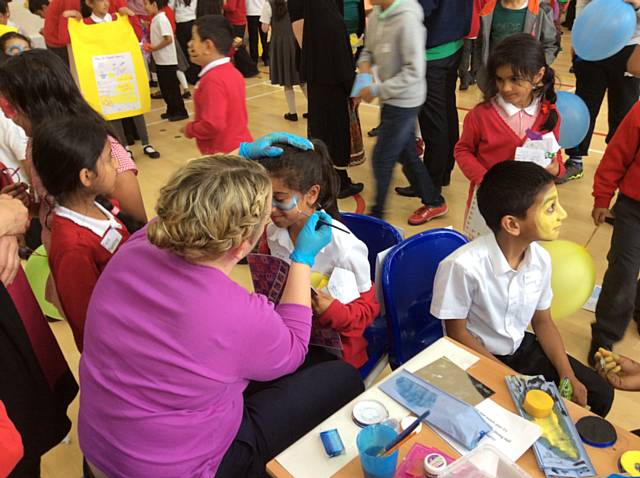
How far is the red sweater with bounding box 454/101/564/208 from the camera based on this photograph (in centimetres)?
238

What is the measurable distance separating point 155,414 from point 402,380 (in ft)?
1.90

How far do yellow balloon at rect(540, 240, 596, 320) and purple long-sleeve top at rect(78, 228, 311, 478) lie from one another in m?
1.23

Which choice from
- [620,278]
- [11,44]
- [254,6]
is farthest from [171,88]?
[620,278]

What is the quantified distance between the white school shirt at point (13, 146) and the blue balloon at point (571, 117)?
9.77 feet

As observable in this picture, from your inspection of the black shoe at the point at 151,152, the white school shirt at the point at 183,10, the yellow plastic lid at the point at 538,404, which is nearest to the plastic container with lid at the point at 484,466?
the yellow plastic lid at the point at 538,404

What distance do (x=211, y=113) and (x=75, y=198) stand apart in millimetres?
1301

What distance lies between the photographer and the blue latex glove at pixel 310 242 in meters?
1.49

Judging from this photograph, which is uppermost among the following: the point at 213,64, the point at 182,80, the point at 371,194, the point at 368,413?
the point at 213,64

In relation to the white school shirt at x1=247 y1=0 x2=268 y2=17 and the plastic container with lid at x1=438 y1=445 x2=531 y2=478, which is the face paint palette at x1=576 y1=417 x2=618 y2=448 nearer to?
the plastic container with lid at x1=438 y1=445 x2=531 y2=478

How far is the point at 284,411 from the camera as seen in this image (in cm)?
146

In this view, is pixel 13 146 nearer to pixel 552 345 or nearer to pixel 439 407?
pixel 439 407

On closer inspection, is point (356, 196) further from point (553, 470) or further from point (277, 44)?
point (553, 470)

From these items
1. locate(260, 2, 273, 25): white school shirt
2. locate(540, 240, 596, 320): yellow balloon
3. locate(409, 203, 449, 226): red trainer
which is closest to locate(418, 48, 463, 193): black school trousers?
locate(409, 203, 449, 226): red trainer

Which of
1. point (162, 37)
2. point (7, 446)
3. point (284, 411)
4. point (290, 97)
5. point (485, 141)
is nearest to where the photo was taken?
point (7, 446)
